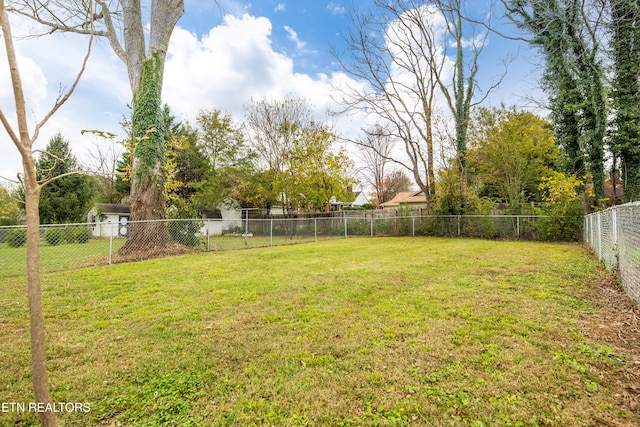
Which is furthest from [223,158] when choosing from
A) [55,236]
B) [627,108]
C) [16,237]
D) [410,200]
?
[627,108]

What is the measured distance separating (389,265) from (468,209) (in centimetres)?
950

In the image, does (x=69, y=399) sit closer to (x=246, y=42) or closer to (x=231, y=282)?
(x=231, y=282)

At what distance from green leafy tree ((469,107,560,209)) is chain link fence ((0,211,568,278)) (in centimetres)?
331

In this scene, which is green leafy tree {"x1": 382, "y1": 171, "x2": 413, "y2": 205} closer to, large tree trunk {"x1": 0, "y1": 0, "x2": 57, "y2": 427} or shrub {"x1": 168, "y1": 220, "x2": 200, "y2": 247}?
shrub {"x1": 168, "y1": 220, "x2": 200, "y2": 247}

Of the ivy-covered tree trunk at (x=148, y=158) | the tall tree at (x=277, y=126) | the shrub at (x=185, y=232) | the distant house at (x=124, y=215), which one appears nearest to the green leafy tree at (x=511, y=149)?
the tall tree at (x=277, y=126)

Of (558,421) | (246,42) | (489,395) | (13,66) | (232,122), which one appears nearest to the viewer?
(13,66)

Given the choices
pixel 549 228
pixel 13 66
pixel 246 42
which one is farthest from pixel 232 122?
pixel 13 66

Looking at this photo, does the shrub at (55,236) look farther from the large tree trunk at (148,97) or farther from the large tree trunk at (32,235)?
the large tree trunk at (32,235)

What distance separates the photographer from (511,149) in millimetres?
15703

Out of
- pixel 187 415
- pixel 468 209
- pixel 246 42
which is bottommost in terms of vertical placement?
pixel 187 415

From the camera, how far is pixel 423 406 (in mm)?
1817

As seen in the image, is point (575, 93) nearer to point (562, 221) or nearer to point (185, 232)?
point (562, 221)

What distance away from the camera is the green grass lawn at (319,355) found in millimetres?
1795

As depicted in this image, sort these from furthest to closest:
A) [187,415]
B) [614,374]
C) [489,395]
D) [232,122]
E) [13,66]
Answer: [232,122], [614,374], [489,395], [187,415], [13,66]
